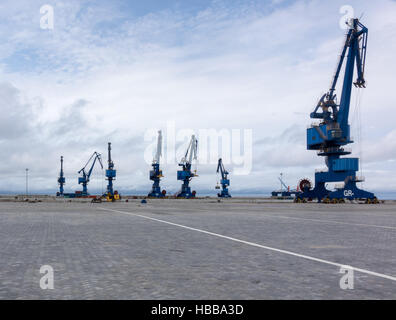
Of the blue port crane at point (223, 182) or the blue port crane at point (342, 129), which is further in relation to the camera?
the blue port crane at point (223, 182)

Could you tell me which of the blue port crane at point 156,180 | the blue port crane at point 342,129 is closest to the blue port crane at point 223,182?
the blue port crane at point 156,180

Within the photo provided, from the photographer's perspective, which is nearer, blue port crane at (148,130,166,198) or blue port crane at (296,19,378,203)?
blue port crane at (296,19,378,203)

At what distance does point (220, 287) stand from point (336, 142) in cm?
7221

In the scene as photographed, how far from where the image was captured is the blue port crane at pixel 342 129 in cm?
7394

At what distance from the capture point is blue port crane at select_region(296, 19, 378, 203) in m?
73.9

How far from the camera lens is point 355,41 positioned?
76.1 m

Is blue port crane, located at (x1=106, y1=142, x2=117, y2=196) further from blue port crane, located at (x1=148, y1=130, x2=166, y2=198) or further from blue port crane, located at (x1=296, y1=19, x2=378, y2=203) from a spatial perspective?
blue port crane, located at (x1=296, y1=19, x2=378, y2=203)

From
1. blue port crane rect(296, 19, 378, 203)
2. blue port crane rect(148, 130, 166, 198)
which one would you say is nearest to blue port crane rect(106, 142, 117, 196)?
blue port crane rect(148, 130, 166, 198)

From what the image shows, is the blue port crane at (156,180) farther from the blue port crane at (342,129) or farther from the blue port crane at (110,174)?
the blue port crane at (342,129)

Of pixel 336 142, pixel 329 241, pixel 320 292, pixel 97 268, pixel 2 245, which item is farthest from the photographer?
pixel 336 142
